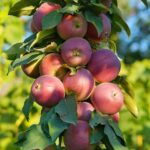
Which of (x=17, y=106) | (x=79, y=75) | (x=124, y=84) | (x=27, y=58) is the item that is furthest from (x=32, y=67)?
(x=17, y=106)

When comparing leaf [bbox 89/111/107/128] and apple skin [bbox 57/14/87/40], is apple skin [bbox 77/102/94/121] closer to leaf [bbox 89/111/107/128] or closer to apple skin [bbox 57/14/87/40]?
leaf [bbox 89/111/107/128]

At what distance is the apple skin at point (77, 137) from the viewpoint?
43.9 inches

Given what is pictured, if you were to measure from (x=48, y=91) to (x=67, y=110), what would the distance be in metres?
0.07

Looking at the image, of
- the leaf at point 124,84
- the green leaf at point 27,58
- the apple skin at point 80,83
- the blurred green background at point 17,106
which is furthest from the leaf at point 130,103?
the blurred green background at point 17,106

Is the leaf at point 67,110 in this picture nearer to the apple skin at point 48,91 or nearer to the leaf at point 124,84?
the apple skin at point 48,91

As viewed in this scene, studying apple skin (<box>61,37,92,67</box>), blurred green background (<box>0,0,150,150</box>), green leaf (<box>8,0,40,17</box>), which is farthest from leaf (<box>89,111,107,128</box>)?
blurred green background (<box>0,0,150,150</box>)

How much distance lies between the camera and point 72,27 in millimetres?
1208

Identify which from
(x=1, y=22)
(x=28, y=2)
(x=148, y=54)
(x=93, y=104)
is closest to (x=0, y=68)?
(x=1, y=22)

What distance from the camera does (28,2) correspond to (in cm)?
134

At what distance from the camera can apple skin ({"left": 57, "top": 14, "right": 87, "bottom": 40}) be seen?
3.95 feet

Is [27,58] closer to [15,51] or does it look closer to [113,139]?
[15,51]

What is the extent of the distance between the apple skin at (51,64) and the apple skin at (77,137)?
15 cm

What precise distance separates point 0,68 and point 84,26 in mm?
1614

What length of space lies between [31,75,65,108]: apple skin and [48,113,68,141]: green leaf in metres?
0.04
